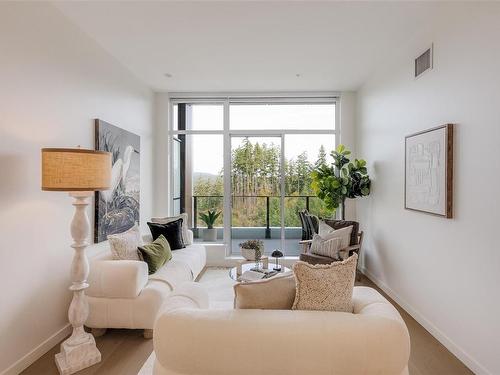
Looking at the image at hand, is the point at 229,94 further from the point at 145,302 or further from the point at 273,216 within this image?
the point at 145,302

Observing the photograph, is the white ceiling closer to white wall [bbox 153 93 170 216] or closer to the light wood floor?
white wall [bbox 153 93 170 216]

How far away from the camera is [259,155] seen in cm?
524

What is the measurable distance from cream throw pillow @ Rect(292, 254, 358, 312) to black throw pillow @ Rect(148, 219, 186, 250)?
271 cm

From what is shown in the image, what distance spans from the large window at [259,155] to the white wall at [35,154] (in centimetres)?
233

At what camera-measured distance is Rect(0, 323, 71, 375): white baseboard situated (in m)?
2.17

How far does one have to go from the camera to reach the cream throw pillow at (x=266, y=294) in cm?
164

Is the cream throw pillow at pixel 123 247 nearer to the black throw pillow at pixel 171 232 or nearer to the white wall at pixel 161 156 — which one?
the black throw pillow at pixel 171 232

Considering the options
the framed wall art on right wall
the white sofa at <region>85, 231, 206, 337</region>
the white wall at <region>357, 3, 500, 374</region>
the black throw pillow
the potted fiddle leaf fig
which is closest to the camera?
the white wall at <region>357, 3, 500, 374</region>

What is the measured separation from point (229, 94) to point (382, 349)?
449 cm

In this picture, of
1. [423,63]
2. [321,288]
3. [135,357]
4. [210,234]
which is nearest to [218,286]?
[210,234]

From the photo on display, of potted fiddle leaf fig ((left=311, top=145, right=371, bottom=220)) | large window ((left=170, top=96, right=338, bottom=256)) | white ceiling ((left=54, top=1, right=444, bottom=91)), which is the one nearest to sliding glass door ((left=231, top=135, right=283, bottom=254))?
large window ((left=170, top=96, right=338, bottom=256))

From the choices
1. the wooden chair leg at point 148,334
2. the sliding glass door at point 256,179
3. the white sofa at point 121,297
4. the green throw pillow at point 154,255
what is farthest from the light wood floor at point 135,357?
the sliding glass door at point 256,179

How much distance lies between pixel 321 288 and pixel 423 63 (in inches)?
101

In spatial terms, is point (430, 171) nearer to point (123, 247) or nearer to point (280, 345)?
point (280, 345)
